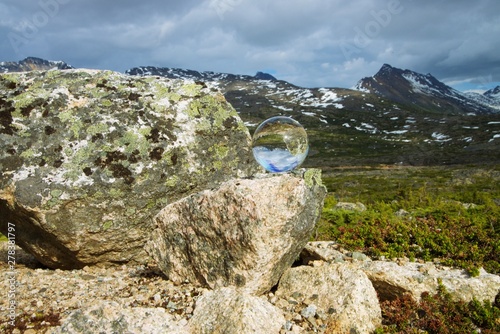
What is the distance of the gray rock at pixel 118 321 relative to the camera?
5777mm

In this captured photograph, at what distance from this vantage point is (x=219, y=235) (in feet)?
23.3

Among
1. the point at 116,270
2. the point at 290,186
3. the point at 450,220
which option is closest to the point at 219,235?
the point at 290,186

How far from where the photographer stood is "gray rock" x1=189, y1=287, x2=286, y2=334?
5980 millimetres

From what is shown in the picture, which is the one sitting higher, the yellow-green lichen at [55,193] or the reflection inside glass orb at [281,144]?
the reflection inside glass orb at [281,144]

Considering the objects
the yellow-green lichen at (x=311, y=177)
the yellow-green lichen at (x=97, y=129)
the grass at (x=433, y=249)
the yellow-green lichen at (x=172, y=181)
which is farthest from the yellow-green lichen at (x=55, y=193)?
the grass at (x=433, y=249)

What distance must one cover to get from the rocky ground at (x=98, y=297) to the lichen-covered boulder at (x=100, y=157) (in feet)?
2.51

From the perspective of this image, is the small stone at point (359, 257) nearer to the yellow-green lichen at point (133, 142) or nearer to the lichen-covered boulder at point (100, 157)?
the lichen-covered boulder at point (100, 157)

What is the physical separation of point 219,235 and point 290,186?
67.2 inches

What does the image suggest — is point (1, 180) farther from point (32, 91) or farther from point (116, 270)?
point (116, 270)

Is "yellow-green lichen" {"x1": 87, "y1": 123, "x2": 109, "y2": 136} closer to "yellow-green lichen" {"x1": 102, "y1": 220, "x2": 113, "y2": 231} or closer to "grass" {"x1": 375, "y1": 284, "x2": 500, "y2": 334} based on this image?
"yellow-green lichen" {"x1": 102, "y1": 220, "x2": 113, "y2": 231}

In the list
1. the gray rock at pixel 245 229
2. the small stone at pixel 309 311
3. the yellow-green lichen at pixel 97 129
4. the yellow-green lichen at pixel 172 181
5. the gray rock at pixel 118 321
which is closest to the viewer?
the gray rock at pixel 118 321

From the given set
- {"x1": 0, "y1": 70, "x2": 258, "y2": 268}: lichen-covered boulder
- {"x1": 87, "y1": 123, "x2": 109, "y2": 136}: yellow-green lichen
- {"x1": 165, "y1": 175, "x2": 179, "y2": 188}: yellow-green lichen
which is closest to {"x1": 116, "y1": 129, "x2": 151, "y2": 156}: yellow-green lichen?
{"x1": 0, "y1": 70, "x2": 258, "y2": 268}: lichen-covered boulder

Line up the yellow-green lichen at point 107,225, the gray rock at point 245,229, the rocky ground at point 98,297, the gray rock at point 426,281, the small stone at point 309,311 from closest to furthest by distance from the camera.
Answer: the rocky ground at point 98,297 → the small stone at point 309,311 → the gray rock at point 245,229 → the gray rock at point 426,281 → the yellow-green lichen at point 107,225

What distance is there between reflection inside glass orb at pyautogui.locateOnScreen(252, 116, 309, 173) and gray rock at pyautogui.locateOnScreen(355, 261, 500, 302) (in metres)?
2.88
